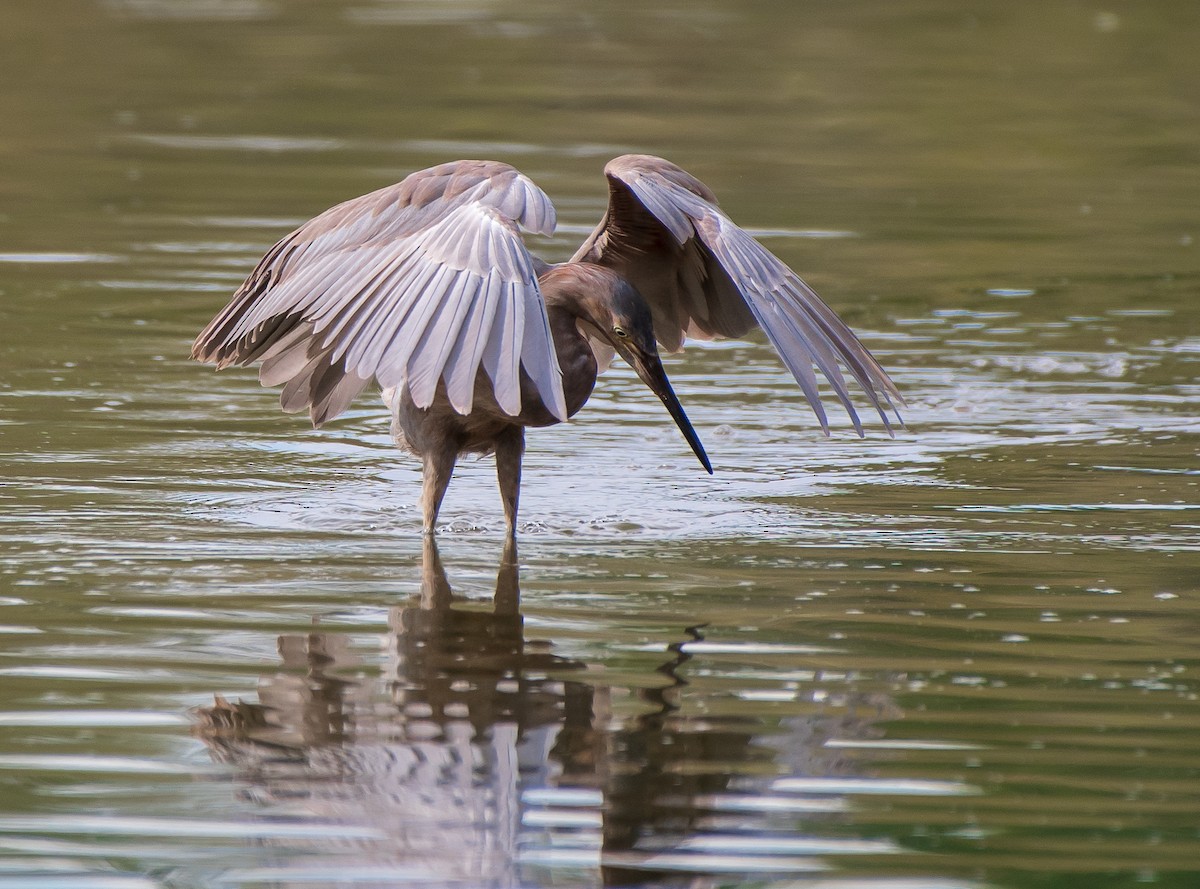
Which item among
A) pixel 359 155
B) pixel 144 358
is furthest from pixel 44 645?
pixel 359 155

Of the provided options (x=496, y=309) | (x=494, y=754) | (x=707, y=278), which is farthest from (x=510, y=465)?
(x=494, y=754)

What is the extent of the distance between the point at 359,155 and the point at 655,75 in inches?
197

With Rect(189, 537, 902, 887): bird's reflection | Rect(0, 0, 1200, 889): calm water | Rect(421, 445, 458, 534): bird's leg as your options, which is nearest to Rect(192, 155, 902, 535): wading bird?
Rect(421, 445, 458, 534): bird's leg

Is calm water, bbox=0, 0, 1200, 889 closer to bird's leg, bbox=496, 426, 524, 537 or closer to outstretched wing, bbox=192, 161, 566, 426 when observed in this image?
bird's leg, bbox=496, 426, 524, 537

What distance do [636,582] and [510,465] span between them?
821 millimetres

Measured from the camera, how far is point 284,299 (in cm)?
630

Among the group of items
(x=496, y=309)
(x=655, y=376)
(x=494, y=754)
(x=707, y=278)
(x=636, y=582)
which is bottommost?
(x=636, y=582)

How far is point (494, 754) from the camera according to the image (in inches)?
179

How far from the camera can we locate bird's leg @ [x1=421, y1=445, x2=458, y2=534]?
21.5 ft

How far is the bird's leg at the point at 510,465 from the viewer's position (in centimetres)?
665

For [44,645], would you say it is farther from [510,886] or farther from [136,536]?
[510,886]

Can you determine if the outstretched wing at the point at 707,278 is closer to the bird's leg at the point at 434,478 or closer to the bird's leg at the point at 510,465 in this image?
the bird's leg at the point at 510,465

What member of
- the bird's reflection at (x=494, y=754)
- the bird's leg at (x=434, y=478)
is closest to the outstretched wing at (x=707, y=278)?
the bird's leg at (x=434, y=478)

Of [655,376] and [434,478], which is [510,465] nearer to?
[434,478]
